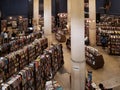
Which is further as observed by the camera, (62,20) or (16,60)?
(62,20)

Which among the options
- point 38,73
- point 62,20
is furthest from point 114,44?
point 62,20

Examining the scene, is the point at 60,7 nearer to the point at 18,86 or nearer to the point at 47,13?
the point at 47,13

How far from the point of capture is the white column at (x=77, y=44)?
1089 centimetres

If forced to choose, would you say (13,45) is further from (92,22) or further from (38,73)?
(92,22)

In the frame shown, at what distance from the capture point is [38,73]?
38.2 feet

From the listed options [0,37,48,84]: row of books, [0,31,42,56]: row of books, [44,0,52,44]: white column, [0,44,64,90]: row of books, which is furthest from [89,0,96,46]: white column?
[0,44,64,90]: row of books

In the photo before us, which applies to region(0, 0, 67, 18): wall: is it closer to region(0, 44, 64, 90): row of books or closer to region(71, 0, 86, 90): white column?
region(0, 44, 64, 90): row of books

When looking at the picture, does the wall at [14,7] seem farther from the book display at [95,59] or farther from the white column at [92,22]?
the book display at [95,59]

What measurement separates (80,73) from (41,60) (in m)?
2.28

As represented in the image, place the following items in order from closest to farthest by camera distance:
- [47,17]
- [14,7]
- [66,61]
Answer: [66,61]
[47,17]
[14,7]

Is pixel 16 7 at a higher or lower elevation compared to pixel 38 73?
higher

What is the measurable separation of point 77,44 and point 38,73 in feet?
8.34

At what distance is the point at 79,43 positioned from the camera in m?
11.1

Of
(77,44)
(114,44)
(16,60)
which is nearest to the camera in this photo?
(77,44)
